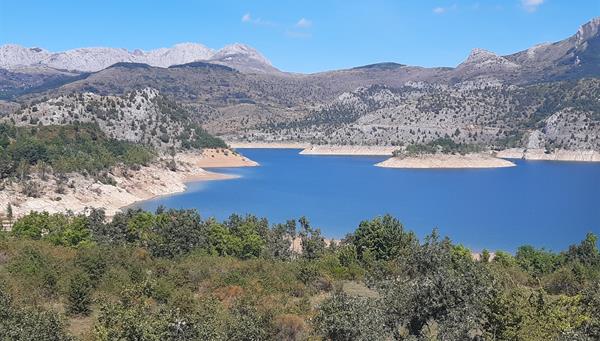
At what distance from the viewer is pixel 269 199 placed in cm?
9638

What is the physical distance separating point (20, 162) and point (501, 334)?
248ft

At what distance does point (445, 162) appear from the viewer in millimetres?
165500

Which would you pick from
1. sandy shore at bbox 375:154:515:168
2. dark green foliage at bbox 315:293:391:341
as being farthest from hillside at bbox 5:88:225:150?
dark green foliage at bbox 315:293:391:341

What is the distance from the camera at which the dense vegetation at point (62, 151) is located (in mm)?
79938

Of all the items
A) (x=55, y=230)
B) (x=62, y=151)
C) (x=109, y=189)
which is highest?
(x=62, y=151)

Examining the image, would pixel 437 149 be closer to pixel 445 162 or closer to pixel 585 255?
pixel 445 162

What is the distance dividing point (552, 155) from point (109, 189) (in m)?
153

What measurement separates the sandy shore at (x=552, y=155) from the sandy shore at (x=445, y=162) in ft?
79.7

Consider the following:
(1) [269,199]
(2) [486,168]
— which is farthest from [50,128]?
(2) [486,168]

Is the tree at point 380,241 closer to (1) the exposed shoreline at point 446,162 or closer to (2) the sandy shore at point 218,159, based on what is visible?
(2) the sandy shore at point 218,159

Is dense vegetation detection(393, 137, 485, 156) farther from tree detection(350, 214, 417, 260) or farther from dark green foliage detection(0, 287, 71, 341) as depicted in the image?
dark green foliage detection(0, 287, 71, 341)

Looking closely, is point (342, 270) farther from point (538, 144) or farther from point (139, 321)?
point (538, 144)

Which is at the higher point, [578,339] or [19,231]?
[578,339]

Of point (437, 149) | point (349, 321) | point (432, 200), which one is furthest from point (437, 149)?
point (349, 321)
